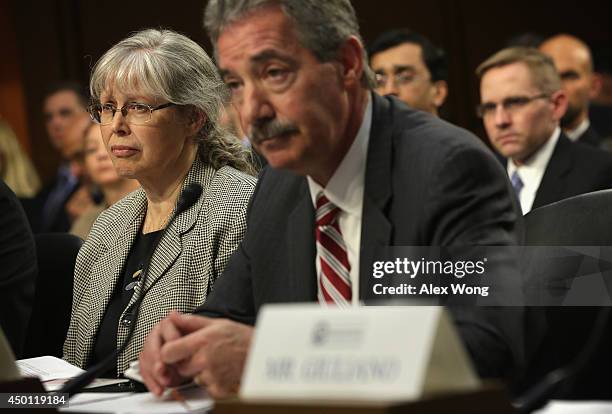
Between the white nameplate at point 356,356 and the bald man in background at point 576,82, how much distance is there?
511cm

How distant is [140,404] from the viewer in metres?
1.90

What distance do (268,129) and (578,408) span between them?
0.77 metres

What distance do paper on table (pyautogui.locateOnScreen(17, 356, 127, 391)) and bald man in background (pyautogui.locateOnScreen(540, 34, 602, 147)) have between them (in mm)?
4205

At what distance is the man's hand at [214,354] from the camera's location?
178 centimetres

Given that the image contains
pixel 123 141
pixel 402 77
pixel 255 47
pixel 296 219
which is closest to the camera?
pixel 255 47

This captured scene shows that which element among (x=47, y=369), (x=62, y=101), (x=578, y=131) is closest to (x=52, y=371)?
(x=47, y=369)

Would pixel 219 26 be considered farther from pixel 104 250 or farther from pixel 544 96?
pixel 544 96

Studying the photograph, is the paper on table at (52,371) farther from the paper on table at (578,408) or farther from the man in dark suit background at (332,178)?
the paper on table at (578,408)

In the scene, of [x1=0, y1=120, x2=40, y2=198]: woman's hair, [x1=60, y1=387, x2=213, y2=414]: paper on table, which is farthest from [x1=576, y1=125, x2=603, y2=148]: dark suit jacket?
[x1=60, y1=387, x2=213, y2=414]: paper on table

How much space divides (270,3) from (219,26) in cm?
13

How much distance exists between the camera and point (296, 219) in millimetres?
2197

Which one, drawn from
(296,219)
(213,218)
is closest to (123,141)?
(213,218)

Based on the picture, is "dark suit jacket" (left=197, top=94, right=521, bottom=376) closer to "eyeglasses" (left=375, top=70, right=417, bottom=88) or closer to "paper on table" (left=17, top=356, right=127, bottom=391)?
"paper on table" (left=17, top=356, right=127, bottom=391)

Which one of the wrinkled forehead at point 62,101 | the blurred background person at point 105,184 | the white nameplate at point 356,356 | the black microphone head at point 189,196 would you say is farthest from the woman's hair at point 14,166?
the white nameplate at point 356,356
